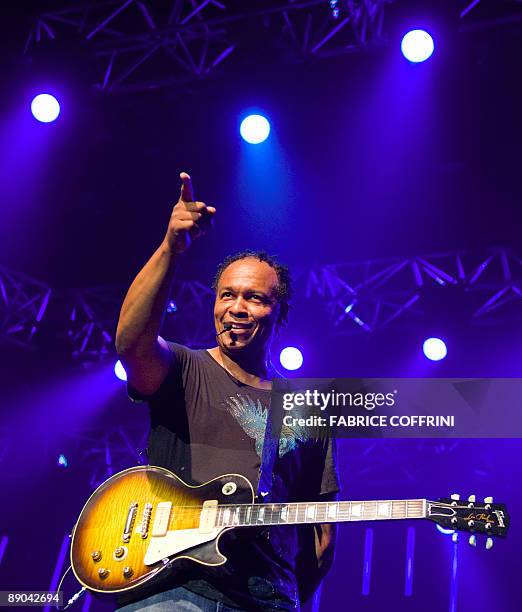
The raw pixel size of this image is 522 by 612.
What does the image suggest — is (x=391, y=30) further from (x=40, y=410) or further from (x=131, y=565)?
(x=40, y=410)

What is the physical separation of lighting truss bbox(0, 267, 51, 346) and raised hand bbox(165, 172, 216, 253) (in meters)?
7.21

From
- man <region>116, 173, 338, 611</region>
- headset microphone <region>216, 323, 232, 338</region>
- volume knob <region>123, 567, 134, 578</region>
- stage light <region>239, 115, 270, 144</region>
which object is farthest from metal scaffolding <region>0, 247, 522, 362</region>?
volume knob <region>123, 567, 134, 578</region>

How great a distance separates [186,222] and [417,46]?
465 cm

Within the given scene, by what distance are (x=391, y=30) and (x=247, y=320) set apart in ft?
13.9

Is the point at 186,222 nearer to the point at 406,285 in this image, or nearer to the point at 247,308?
the point at 247,308

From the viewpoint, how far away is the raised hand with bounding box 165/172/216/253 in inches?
99.3

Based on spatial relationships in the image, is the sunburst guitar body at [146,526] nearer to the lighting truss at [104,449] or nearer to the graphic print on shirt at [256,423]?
the graphic print on shirt at [256,423]

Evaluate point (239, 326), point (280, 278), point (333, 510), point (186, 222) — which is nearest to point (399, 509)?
point (333, 510)

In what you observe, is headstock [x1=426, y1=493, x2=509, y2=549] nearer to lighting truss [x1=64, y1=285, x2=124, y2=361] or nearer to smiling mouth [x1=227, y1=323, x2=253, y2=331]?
smiling mouth [x1=227, y1=323, x2=253, y2=331]

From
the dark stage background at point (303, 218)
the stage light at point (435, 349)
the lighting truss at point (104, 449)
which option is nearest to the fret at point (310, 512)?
the dark stage background at point (303, 218)

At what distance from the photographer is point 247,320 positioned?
319 cm

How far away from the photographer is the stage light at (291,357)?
9133mm

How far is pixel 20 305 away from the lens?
9383mm

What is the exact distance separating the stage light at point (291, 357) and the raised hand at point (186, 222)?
662 cm
